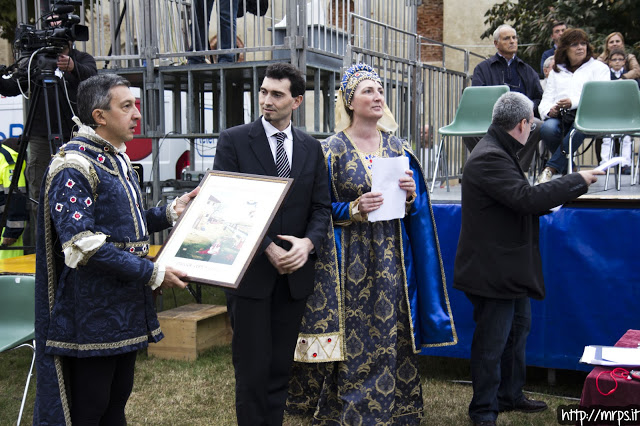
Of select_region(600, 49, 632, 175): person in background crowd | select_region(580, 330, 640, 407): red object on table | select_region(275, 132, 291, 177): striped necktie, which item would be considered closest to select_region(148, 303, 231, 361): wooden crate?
select_region(275, 132, 291, 177): striped necktie

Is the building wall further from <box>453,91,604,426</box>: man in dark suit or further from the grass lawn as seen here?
<box>453,91,604,426</box>: man in dark suit

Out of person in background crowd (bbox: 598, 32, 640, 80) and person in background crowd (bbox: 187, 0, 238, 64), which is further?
person in background crowd (bbox: 598, 32, 640, 80)

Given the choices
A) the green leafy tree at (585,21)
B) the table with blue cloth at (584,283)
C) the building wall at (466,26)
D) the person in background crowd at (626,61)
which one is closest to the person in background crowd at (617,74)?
the person in background crowd at (626,61)

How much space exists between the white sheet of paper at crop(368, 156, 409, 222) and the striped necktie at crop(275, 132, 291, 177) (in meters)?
0.48

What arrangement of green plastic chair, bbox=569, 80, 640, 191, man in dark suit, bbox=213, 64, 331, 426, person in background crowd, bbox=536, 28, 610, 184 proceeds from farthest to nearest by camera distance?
person in background crowd, bbox=536, 28, 610, 184 → green plastic chair, bbox=569, 80, 640, 191 → man in dark suit, bbox=213, 64, 331, 426

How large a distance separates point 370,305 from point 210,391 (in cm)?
150

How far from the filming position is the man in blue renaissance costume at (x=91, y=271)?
2.50 metres

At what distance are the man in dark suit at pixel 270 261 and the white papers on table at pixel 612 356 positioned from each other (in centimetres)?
123

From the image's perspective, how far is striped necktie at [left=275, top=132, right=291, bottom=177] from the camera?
3316 mm

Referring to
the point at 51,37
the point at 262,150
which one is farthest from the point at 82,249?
the point at 51,37

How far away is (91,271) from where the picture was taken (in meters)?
2.58

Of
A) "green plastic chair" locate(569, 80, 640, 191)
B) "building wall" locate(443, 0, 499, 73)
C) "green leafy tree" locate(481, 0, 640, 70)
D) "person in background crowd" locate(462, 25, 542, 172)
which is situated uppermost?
"building wall" locate(443, 0, 499, 73)

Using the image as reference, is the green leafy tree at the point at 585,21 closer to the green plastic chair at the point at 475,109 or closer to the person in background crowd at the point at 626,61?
the person in background crowd at the point at 626,61

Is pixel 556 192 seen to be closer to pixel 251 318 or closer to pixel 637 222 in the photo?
pixel 637 222
